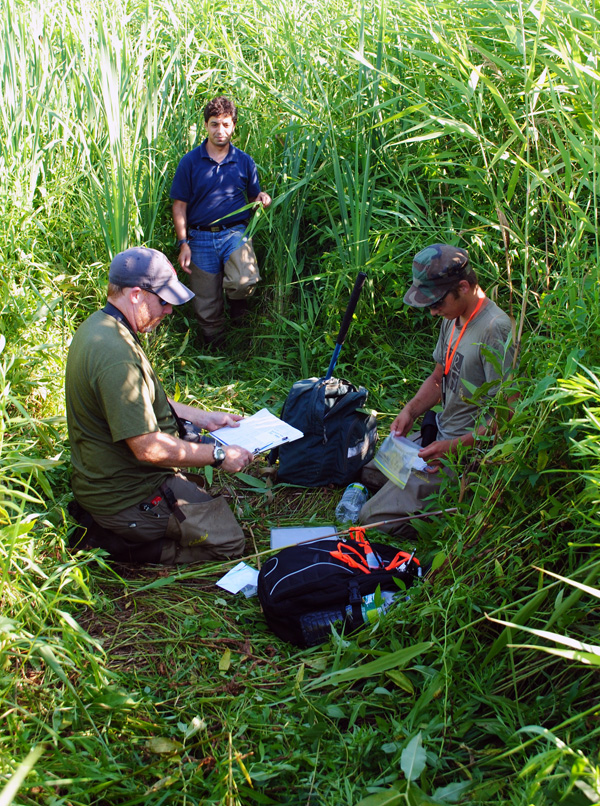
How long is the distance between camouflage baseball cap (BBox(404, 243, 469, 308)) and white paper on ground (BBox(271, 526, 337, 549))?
1.25 m

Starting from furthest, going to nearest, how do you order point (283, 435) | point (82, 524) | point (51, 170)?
point (51, 170)
point (283, 435)
point (82, 524)

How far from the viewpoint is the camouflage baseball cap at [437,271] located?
3.04 metres

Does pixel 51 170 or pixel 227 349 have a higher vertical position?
pixel 51 170

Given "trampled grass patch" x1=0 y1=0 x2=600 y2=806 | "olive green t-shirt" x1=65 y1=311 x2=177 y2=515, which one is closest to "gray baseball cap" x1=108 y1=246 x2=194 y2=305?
"olive green t-shirt" x1=65 y1=311 x2=177 y2=515

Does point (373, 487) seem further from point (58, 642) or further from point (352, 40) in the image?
point (352, 40)

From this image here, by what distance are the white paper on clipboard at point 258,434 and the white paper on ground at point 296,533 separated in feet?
1.49

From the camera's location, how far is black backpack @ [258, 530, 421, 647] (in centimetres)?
256

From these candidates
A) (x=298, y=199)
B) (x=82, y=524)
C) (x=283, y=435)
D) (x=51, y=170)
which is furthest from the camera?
(x=298, y=199)

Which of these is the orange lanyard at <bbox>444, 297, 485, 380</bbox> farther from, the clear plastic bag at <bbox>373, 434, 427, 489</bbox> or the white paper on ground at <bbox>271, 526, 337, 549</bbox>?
the white paper on ground at <bbox>271, 526, 337, 549</bbox>

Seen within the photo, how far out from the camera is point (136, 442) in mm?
2799

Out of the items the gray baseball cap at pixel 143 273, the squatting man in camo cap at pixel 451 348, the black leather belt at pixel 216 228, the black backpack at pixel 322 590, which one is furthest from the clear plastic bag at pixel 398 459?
the black leather belt at pixel 216 228

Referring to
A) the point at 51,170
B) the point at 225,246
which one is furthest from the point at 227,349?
the point at 51,170

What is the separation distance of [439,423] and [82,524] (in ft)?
6.11

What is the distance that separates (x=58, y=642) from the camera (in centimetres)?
203
